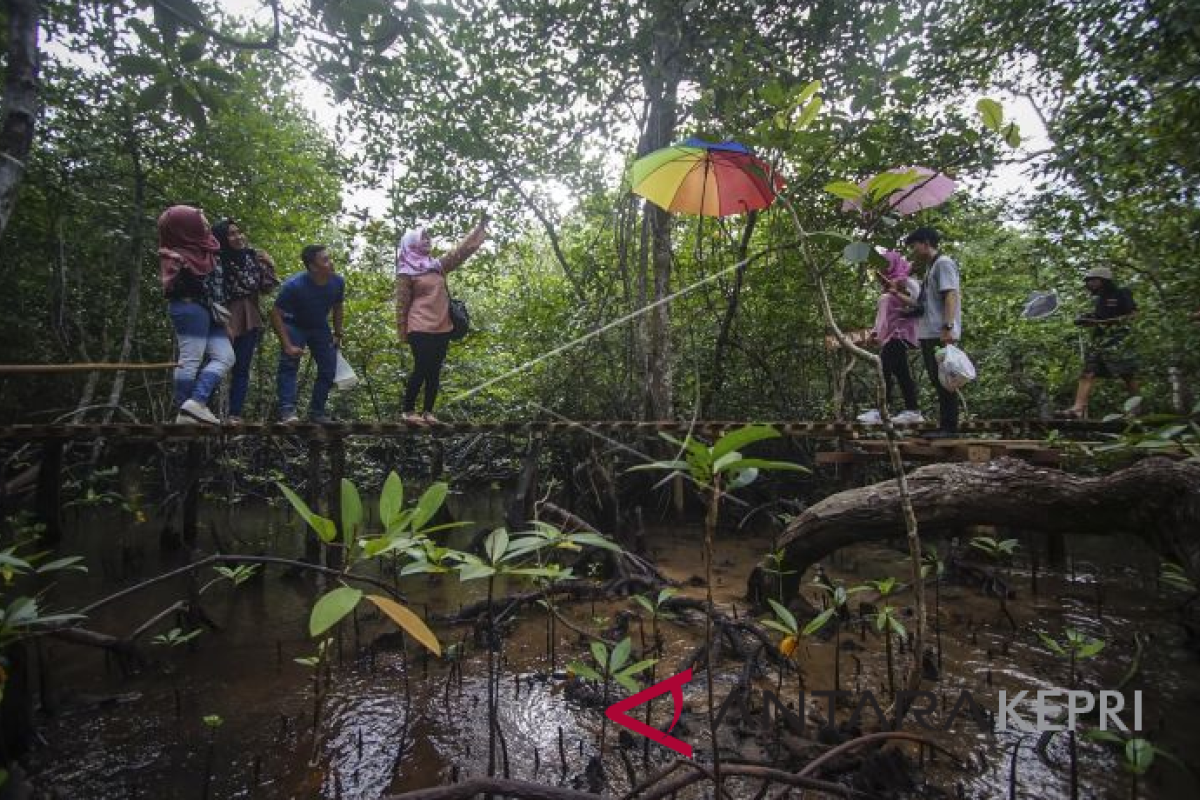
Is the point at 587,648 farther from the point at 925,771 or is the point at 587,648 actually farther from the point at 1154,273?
the point at 1154,273

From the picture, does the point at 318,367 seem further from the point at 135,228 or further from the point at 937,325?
the point at 937,325

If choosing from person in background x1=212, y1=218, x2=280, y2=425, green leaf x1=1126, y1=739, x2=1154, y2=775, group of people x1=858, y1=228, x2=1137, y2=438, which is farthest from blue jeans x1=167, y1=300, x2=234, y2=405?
green leaf x1=1126, y1=739, x2=1154, y2=775

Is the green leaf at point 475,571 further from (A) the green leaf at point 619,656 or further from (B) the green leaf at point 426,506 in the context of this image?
(A) the green leaf at point 619,656

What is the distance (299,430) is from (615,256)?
13.7 feet

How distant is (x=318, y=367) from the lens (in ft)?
14.5

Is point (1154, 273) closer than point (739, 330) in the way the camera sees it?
Result: Yes

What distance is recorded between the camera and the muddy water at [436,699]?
6.47 feet

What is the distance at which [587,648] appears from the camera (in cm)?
318

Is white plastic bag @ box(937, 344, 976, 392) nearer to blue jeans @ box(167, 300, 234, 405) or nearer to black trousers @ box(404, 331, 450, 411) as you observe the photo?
black trousers @ box(404, 331, 450, 411)

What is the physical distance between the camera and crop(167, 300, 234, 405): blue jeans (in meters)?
3.74

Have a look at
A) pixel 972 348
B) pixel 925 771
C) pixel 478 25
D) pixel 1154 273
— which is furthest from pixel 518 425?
pixel 972 348

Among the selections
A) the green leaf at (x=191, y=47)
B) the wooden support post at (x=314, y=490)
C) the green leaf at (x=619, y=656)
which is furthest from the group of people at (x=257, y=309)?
the green leaf at (x=619, y=656)

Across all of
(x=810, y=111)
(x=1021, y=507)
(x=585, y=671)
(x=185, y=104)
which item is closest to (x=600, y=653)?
(x=585, y=671)

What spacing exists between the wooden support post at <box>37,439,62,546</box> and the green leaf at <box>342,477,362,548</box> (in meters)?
5.62
